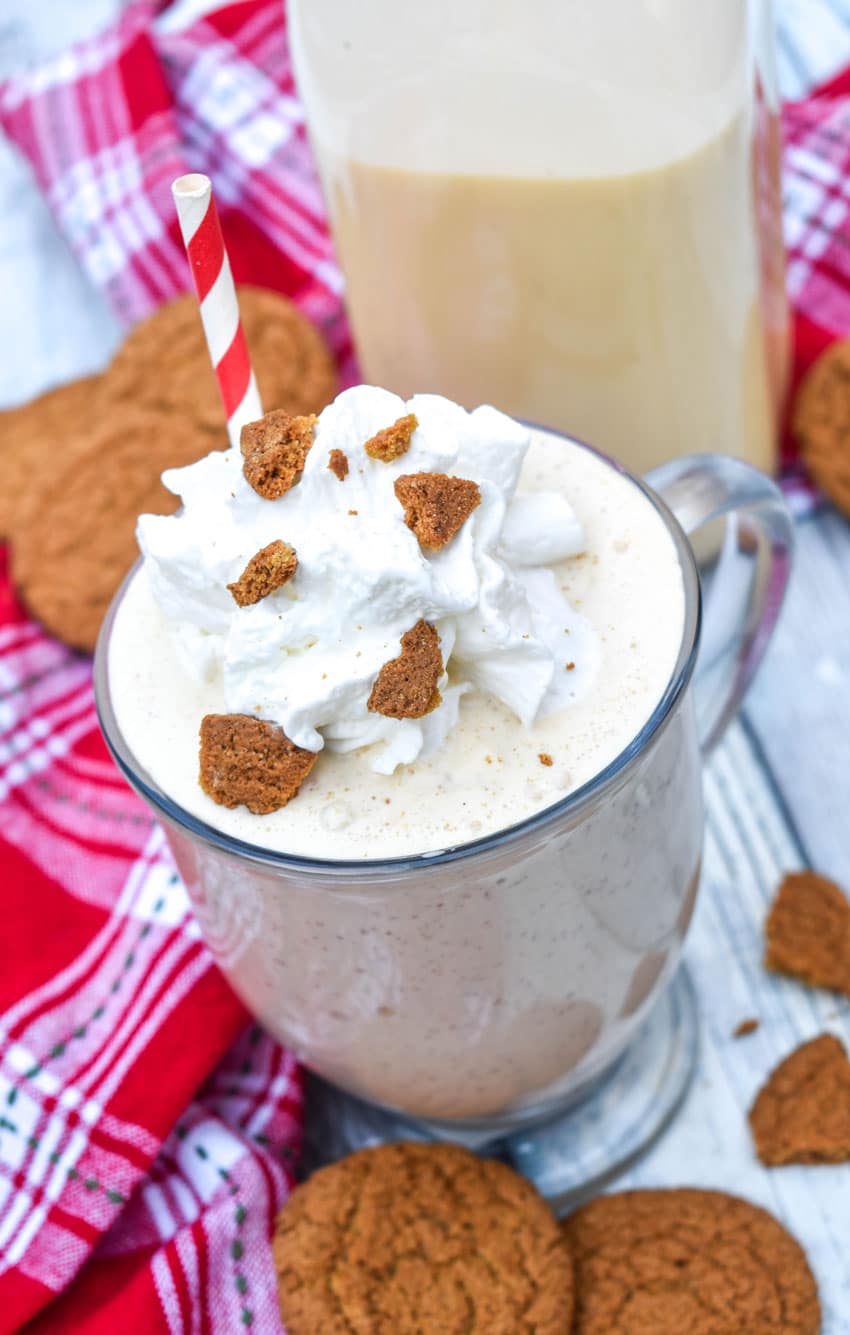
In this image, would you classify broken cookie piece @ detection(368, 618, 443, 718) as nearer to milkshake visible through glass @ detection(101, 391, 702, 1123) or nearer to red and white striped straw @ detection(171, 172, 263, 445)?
milkshake visible through glass @ detection(101, 391, 702, 1123)

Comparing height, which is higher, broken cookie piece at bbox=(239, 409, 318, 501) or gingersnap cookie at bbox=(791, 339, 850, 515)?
broken cookie piece at bbox=(239, 409, 318, 501)

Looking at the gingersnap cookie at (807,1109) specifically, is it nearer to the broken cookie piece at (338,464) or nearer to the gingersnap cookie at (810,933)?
the gingersnap cookie at (810,933)

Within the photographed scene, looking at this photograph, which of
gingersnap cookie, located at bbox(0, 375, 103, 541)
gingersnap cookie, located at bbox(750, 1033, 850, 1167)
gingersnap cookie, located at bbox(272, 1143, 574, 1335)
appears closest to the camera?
gingersnap cookie, located at bbox(272, 1143, 574, 1335)

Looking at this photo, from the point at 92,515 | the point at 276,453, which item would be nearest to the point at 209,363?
the point at 92,515

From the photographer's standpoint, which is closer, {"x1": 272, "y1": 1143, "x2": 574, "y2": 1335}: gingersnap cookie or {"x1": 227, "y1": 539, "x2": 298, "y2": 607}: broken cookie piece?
{"x1": 227, "y1": 539, "x2": 298, "y2": 607}: broken cookie piece

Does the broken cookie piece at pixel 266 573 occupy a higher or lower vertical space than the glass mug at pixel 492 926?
higher

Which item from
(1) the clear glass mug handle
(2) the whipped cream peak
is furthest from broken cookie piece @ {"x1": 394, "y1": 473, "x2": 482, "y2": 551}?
(1) the clear glass mug handle

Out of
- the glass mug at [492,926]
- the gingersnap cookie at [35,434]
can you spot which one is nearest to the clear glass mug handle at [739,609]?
the glass mug at [492,926]

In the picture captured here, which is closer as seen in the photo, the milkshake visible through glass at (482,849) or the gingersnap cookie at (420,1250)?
the milkshake visible through glass at (482,849)
